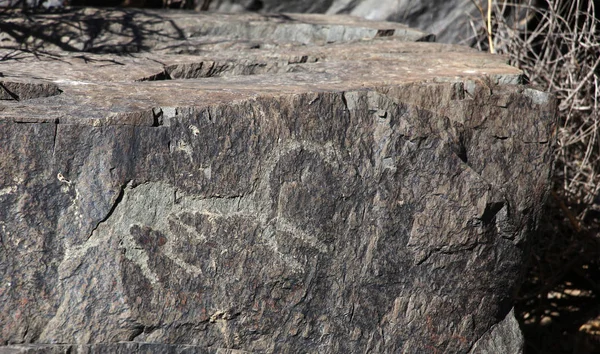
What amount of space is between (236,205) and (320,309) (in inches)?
12.9

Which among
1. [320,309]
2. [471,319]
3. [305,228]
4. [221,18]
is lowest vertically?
[471,319]

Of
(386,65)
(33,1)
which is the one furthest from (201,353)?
(33,1)

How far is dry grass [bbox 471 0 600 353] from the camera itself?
2.62 m

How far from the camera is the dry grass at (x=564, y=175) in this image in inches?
103

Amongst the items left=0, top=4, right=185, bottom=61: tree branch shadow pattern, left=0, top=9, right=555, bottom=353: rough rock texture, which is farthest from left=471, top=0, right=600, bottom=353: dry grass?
left=0, top=4, right=185, bottom=61: tree branch shadow pattern

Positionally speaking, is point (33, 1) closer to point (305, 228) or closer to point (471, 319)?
point (305, 228)

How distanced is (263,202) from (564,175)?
1591mm

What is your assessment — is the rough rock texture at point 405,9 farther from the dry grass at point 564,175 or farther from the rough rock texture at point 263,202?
the rough rock texture at point 263,202

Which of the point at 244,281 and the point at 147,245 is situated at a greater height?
the point at 147,245

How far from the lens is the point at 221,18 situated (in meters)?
2.42

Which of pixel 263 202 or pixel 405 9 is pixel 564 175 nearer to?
pixel 405 9

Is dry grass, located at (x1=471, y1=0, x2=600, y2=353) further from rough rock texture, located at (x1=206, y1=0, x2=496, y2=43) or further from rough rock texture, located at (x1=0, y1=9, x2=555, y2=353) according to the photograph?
rough rock texture, located at (x1=0, y1=9, x2=555, y2=353)

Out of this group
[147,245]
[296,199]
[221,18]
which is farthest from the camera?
[221,18]

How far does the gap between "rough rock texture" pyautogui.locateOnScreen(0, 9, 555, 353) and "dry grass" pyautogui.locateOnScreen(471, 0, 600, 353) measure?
85 centimetres
